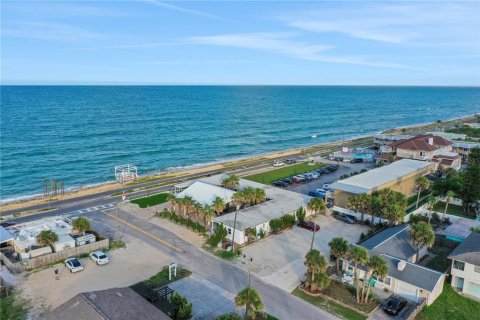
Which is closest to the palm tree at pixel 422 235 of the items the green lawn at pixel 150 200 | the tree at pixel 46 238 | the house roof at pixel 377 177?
the house roof at pixel 377 177

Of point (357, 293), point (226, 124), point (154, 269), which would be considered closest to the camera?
point (357, 293)

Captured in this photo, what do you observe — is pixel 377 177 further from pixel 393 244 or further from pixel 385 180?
pixel 393 244

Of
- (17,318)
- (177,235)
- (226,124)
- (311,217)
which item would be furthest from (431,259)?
(226,124)

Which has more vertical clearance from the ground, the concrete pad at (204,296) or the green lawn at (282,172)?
the green lawn at (282,172)

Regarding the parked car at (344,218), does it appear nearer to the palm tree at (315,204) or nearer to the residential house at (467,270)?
the palm tree at (315,204)

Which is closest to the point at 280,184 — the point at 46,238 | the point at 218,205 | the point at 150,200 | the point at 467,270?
the point at 218,205

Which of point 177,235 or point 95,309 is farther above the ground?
point 95,309

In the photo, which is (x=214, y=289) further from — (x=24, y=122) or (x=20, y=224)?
(x=24, y=122)
